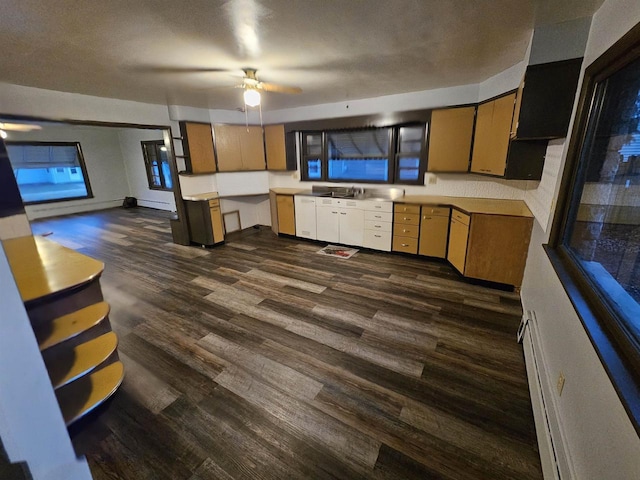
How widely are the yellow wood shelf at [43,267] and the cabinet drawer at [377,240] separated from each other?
380 cm

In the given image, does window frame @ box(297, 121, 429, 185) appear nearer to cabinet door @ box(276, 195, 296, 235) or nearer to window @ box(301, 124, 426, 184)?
window @ box(301, 124, 426, 184)

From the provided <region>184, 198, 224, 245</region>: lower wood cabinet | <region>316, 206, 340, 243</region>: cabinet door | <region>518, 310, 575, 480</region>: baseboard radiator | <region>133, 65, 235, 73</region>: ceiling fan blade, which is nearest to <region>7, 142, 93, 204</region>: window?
<region>518, 310, 575, 480</region>: baseboard radiator

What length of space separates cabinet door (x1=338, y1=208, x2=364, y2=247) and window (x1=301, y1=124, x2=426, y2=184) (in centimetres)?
68

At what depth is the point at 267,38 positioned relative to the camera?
→ 79.1 inches

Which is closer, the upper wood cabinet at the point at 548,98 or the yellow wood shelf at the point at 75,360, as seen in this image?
the yellow wood shelf at the point at 75,360

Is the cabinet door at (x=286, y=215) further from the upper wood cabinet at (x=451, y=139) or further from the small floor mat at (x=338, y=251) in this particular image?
the upper wood cabinet at (x=451, y=139)

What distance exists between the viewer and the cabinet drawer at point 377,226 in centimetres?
406

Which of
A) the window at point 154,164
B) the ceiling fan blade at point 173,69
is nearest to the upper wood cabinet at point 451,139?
the ceiling fan blade at point 173,69

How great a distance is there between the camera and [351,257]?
13.6 ft

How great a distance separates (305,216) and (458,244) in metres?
2.43

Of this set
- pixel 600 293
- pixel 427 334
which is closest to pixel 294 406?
pixel 427 334

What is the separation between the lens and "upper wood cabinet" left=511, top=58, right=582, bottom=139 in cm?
195

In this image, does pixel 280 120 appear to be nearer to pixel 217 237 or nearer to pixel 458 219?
pixel 217 237

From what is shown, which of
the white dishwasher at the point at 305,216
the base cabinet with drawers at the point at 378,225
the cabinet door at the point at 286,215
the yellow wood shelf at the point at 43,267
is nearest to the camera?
the yellow wood shelf at the point at 43,267
